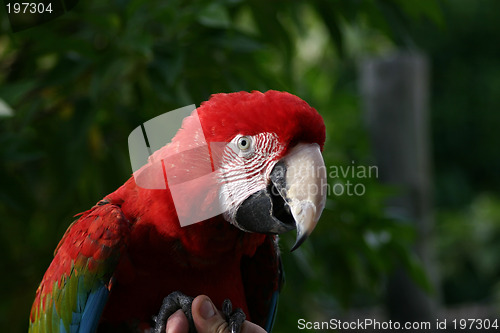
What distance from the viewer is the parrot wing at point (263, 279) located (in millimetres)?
794

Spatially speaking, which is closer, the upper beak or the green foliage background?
the upper beak

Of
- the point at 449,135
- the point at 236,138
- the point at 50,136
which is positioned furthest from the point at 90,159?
the point at 449,135

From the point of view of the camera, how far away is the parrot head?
Result: 1.85 ft

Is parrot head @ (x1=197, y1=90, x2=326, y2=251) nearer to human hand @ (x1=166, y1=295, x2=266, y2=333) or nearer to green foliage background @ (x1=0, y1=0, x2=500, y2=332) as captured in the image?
human hand @ (x1=166, y1=295, x2=266, y2=333)

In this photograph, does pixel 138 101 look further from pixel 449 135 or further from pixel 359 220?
pixel 449 135

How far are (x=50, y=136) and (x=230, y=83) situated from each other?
39cm

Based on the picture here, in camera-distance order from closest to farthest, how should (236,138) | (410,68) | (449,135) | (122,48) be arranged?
1. (236,138)
2. (122,48)
3. (410,68)
4. (449,135)

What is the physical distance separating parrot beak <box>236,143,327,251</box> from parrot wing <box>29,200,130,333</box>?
0.18 metres

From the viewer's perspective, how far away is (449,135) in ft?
12.8
